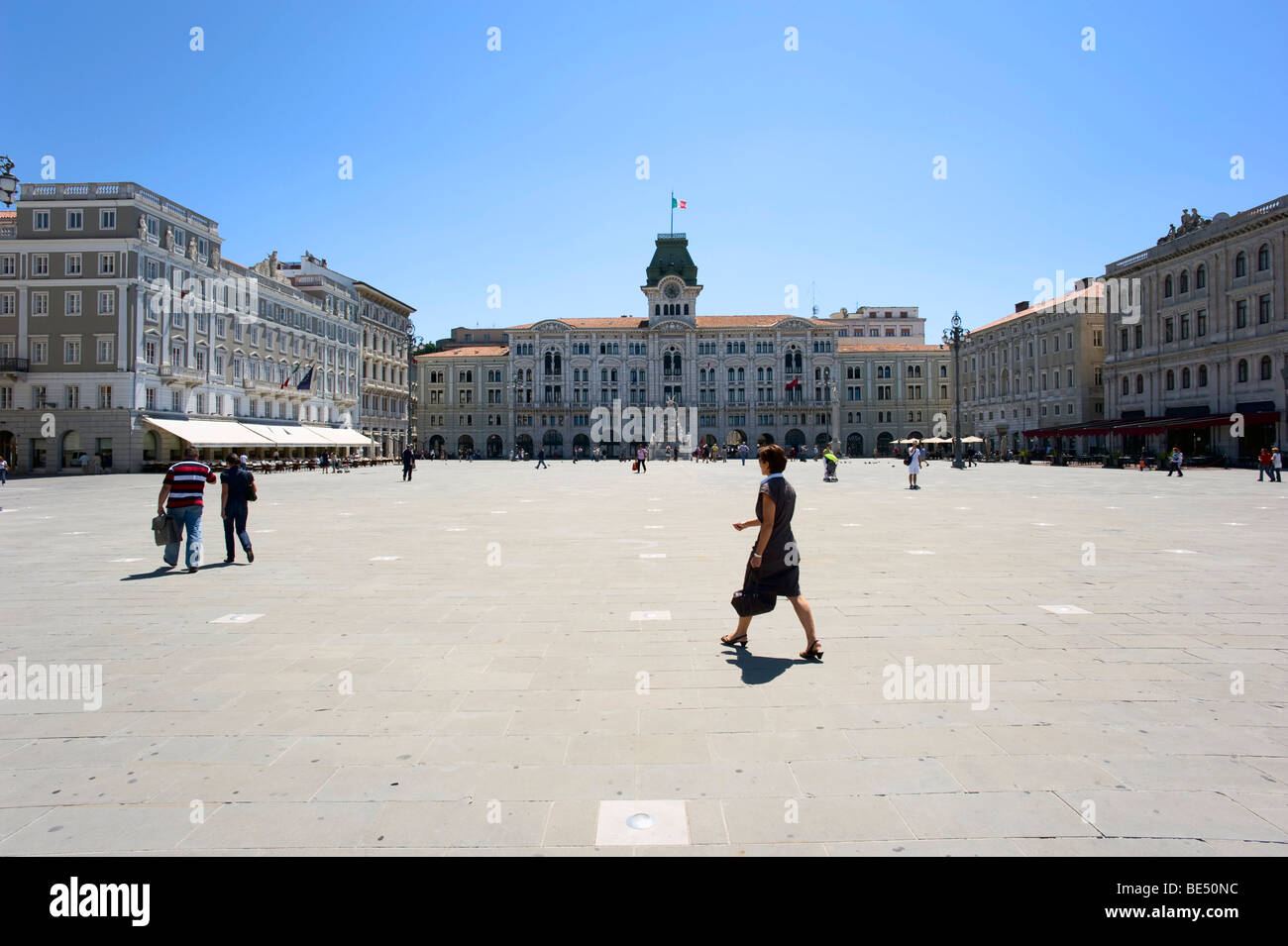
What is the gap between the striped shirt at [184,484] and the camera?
9.80m

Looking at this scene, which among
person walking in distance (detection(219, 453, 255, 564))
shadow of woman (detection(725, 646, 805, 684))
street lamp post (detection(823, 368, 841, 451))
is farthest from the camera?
street lamp post (detection(823, 368, 841, 451))

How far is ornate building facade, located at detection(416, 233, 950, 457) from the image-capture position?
94562mm

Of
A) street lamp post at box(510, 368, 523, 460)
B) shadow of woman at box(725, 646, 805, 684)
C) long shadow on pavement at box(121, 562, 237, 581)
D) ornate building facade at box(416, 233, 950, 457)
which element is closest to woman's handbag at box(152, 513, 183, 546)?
long shadow on pavement at box(121, 562, 237, 581)

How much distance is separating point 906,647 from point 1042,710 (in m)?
1.41

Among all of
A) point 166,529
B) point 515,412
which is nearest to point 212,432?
point 166,529

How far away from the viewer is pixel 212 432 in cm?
4519

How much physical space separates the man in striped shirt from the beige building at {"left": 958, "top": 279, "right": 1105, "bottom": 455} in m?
61.2

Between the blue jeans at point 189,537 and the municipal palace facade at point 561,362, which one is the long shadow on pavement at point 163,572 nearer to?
the blue jeans at point 189,537

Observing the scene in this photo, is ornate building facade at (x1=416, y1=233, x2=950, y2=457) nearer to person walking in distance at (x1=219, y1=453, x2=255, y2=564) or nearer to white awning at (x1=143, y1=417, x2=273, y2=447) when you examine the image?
white awning at (x1=143, y1=417, x2=273, y2=447)

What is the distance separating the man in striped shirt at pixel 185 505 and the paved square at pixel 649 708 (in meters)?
0.45

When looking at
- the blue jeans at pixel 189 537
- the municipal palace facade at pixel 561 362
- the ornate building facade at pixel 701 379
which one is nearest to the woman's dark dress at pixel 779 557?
the blue jeans at pixel 189 537

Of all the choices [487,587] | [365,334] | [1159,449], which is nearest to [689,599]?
[487,587]

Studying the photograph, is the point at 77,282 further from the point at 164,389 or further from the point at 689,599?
the point at 689,599
